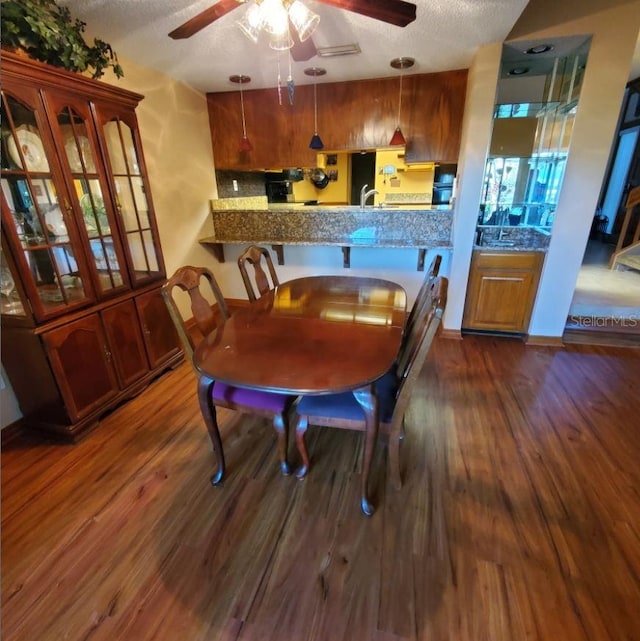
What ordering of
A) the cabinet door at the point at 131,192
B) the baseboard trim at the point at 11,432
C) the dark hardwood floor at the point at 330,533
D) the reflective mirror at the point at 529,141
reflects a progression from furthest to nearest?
1. the reflective mirror at the point at 529,141
2. the cabinet door at the point at 131,192
3. the baseboard trim at the point at 11,432
4. the dark hardwood floor at the point at 330,533

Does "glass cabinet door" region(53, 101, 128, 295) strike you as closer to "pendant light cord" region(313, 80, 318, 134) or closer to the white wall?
"pendant light cord" region(313, 80, 318, 134)

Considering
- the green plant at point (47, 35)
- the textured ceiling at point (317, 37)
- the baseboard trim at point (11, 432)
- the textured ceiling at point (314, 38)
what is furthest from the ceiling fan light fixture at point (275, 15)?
the baseboard trim at point (11, 432)

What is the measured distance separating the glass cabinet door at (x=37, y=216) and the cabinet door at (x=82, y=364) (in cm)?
13

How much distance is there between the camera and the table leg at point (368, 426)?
1329 mm

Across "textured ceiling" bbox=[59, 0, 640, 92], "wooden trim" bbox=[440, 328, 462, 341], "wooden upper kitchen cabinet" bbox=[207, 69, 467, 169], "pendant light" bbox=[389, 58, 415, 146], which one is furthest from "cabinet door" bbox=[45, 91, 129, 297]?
"wooden trim" bbox=[440, 328, 462, 341]

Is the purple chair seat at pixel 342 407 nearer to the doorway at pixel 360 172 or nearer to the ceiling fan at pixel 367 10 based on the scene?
the ceiling fan at pixel 367 10

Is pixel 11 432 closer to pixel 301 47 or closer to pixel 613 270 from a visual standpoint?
pixel 301 47

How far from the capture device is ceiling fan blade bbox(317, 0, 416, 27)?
4.59 ft

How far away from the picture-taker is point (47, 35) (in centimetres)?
160

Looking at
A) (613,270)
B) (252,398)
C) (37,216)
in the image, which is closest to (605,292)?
(613,270)

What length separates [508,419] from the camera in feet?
6.96

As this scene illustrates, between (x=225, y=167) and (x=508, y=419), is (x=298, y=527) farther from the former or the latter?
(x=225, y=167)

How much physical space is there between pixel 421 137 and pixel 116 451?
3.59 metres

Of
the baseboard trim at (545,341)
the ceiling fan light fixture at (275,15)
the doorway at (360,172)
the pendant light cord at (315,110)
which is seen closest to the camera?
the ceiling fan light fixture at (275,15)
